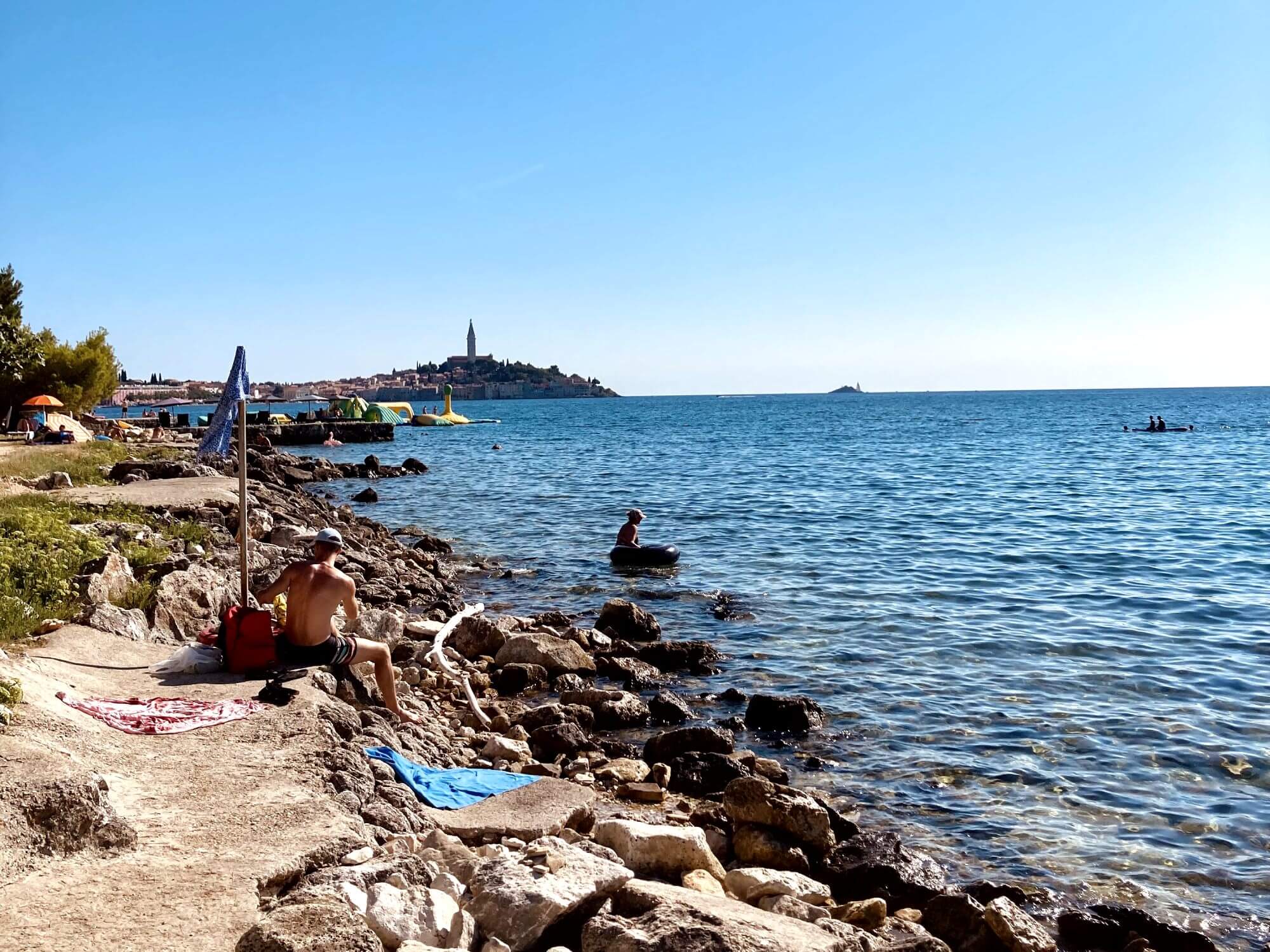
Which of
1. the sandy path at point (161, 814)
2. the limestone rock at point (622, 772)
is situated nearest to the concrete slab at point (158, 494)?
the sandy path at point (161, 814)

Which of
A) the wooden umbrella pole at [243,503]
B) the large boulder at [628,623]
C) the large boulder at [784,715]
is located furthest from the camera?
the large boulder at [628,623]

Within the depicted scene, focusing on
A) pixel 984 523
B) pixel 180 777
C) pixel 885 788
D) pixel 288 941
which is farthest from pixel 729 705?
pixel 984 523

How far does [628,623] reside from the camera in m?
14.5

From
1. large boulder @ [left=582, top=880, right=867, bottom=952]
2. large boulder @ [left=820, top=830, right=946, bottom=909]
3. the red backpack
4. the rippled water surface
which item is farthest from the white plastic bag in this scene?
the rippled water surface

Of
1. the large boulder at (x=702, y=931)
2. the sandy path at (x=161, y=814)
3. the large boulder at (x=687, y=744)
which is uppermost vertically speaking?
the sandy path at (x=161, y=814)

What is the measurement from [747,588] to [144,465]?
1414cm

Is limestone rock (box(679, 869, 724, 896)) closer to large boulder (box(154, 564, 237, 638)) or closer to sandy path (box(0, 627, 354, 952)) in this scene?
sandy path (box(0, 627, 354, 952))

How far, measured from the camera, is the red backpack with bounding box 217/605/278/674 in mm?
8336

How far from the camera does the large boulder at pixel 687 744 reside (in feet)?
30.8

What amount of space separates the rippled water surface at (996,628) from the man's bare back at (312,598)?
15.0ft

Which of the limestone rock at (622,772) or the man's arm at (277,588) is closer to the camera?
the man's arm at (277,588)

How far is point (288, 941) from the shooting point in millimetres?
4000

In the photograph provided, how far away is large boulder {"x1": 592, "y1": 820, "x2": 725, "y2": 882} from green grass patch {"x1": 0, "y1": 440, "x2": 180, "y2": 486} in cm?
1706

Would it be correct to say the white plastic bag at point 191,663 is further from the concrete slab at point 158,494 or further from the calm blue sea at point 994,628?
the concrete slab at point 158,494
